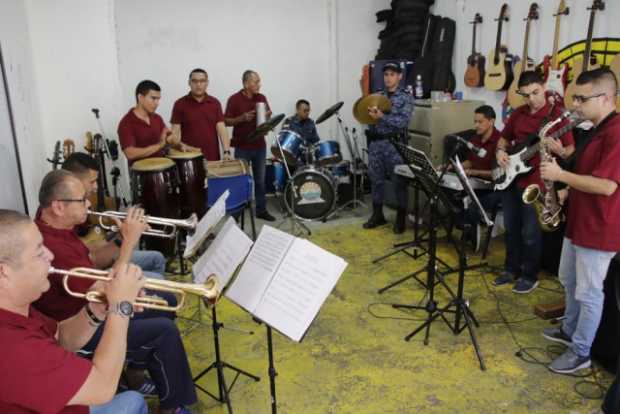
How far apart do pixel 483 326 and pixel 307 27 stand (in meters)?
5.46

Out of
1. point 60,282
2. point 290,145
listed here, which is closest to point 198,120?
point 290,145

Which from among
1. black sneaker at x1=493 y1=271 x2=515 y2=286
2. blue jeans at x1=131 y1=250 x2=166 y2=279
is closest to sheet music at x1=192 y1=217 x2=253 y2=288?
blue jeans at x1=131 y1=250 x2=166 y2=279

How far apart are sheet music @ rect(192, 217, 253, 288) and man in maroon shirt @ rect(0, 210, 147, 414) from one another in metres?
0.63

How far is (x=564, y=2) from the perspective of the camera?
4.80 metres

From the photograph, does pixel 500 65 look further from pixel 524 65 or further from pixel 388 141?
pixel 388 141

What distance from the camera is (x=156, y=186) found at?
4395 mm

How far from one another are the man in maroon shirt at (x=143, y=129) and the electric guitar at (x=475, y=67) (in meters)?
3.84

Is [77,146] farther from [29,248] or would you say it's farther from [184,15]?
[29,248]

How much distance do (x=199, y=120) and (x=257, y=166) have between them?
102 cm

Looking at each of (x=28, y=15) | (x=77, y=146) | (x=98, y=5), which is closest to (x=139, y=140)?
(x=77, y=146)

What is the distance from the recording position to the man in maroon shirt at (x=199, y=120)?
543 centimetres

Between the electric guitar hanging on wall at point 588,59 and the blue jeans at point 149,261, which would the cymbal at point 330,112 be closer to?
the electric guitar hanging on wall at point 588,59

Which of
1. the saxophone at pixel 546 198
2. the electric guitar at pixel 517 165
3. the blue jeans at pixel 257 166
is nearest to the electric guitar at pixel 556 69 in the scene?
the electric guitar at pixel 517 165

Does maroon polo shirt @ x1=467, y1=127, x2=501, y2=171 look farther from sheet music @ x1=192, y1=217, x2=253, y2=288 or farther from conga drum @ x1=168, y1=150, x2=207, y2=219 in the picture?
sheet music @ x1=192, y1=217, x2=253, y2=288
